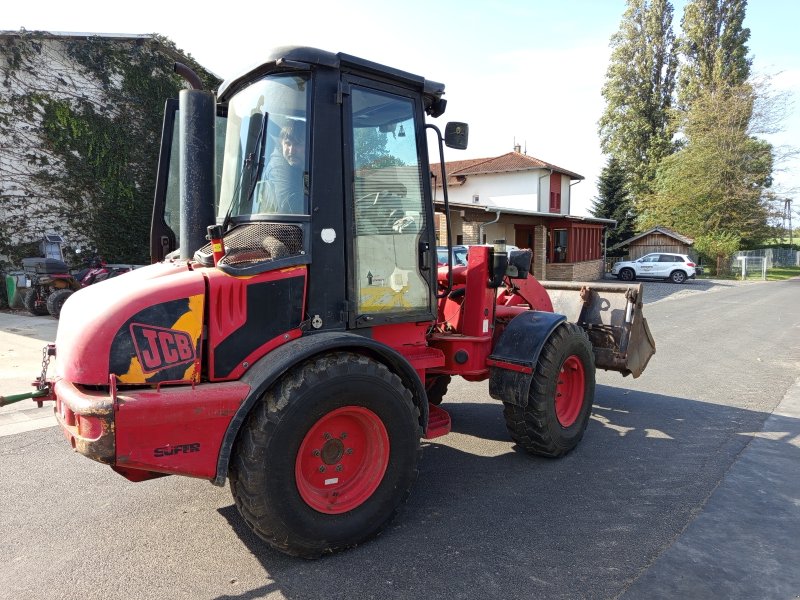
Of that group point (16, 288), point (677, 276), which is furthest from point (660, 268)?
point (16, 288)

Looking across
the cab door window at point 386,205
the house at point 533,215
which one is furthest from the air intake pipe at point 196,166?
the house at point 533,215

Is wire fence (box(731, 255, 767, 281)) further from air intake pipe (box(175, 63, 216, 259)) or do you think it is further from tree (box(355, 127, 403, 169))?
air intake pipe (box(175, 63, 216, 259))

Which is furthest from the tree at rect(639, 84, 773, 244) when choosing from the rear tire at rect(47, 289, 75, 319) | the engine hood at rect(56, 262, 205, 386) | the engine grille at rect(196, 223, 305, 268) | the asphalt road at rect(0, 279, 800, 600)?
the engine hood at rect(56, 262, 205, 386)

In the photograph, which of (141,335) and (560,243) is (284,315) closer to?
(141,335)

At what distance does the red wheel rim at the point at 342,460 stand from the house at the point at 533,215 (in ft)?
55.1

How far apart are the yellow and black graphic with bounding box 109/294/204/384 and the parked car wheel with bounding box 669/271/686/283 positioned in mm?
31283

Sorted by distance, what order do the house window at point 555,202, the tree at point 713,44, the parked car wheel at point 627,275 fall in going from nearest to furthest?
the parked car wheel at point 627,275, the house window at point 555,202, the tree at point 713,44

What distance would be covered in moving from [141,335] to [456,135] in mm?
2245

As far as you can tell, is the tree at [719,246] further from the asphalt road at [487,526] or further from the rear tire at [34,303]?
the rear tire at [34,303]

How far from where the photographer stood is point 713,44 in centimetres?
4259

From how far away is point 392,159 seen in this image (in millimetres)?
3572

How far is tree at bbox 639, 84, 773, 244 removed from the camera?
122ft

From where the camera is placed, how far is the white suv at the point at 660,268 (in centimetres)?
2972

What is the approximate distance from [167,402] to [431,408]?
194 cm
